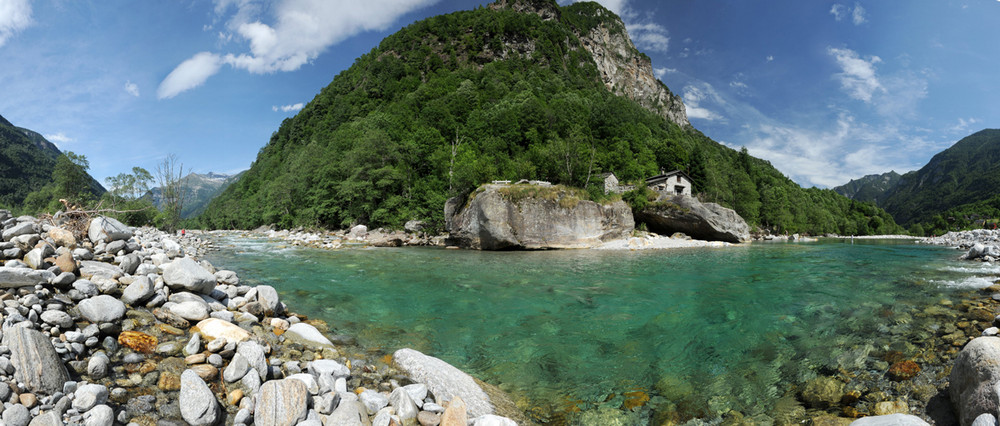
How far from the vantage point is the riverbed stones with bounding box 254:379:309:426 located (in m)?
3.09

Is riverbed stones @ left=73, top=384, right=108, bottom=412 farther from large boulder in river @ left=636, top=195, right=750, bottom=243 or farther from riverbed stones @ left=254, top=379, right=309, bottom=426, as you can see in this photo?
large boulder in river @ left=636, top=195, right=750, bottom=243

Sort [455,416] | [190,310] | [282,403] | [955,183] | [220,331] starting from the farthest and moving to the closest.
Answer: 1. [955,183]
2. [190,310]
3. [220,331]
4. [455,416]
5. [282,403]

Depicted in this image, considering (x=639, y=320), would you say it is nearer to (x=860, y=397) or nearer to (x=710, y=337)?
(x=710, y=337)

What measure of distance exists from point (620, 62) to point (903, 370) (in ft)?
438

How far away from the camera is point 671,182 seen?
50.6 meters

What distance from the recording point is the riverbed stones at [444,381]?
4.00 m

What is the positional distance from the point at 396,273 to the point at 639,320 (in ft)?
30.6

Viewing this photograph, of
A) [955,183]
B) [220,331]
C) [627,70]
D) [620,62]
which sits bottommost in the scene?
[220,331]

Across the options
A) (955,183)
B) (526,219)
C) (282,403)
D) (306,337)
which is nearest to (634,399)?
(282,403)

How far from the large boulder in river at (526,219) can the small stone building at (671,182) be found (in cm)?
Result: 2220

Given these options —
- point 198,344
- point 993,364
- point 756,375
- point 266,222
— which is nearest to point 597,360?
point 756,375

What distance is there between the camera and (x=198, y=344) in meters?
3.94

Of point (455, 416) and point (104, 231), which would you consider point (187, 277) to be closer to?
point (104, 231)

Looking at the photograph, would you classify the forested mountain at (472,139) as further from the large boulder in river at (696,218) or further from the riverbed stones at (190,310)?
the riverbed stones at (190,310)
